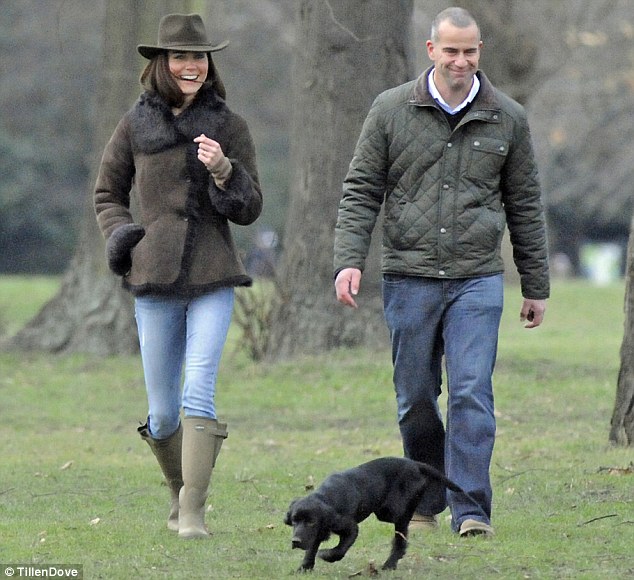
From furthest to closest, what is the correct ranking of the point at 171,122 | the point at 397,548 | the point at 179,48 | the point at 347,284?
the point at 171,122, the point at 179,48, the point at 347,284, the point at 397,548

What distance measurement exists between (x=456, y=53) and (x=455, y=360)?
128 centimetres

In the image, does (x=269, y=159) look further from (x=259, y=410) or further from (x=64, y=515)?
(x=64, y=515)

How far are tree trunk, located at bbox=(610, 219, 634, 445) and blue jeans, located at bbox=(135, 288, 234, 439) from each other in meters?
3.10

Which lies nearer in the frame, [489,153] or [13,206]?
[489,153]

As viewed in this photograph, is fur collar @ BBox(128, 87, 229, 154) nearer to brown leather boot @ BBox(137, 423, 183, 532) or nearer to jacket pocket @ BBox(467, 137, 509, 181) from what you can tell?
jacket pocket @ BBox(467, 137, 509, 181)

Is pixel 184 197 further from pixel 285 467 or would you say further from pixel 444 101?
pixel 285 467

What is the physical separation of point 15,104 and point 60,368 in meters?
32.0

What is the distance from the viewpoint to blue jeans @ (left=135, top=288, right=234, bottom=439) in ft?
20.1

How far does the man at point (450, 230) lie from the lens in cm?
604

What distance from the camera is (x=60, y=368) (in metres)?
15.3

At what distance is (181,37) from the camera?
617 cm

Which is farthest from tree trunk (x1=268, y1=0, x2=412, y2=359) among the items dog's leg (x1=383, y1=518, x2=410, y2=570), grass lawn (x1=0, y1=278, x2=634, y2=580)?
dog's leg (x1=383, y1=518, x2=410, y2=570)

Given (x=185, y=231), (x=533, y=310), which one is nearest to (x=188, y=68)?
(x=185, y=231)

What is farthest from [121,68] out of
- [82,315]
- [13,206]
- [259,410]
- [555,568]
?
[13,206]
